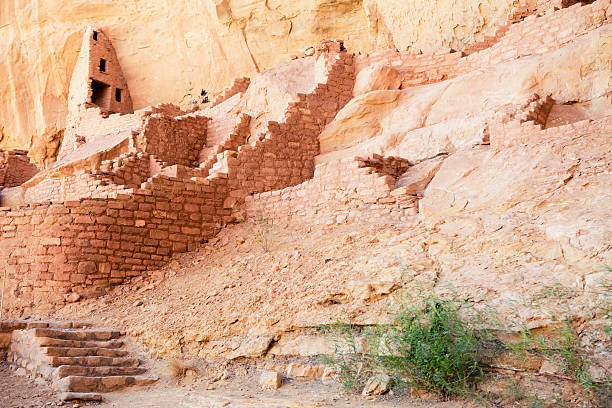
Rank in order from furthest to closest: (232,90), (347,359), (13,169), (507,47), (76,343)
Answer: (13,169), (232,90), (507,47), (76,343), (347,359)

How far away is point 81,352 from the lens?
641cm

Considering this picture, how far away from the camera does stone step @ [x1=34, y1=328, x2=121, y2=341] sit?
21.8 ft

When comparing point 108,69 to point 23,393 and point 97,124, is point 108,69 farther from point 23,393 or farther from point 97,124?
point 23,393

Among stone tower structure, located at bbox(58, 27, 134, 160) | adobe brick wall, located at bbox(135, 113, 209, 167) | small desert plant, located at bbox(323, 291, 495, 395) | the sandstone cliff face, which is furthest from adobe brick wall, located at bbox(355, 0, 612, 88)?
stone tower structure, located at bbox(58, 27, 134, 160)

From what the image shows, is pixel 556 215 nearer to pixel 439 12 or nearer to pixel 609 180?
pixel 609 180

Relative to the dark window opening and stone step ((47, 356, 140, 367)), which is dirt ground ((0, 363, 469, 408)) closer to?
stone step ((47, 356, 140, 367))

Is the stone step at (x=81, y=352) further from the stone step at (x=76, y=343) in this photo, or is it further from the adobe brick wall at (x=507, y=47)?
the adobe brick wall at (x=507, y=47)

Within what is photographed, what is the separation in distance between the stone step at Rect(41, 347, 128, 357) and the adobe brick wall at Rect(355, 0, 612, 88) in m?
8.53

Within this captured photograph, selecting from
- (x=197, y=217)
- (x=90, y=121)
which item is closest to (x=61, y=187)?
(x=197, y=217)

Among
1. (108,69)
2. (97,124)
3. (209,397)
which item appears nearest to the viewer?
(209,397)

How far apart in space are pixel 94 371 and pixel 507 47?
30.6 ft

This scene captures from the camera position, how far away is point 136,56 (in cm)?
2181

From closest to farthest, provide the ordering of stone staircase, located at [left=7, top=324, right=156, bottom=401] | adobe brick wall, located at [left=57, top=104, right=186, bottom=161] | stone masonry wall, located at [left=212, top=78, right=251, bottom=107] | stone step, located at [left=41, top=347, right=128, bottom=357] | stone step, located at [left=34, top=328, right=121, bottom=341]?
1. stone staircase, located at [left=7, top=324, right=156, bottom=401]
2. stone step, located at [left=41, top=347, right=128, bottom=357]
3. stone step, located at [left=34, top=328, right=121, bottom=341]
4. stone masonry wall, located at [left=212, top=78, right=251, bottom=107]
5. adobe brick wall, located at [left=57, top=104, right=186, bottom=161]

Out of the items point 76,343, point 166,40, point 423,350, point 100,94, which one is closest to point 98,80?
point 100,94
